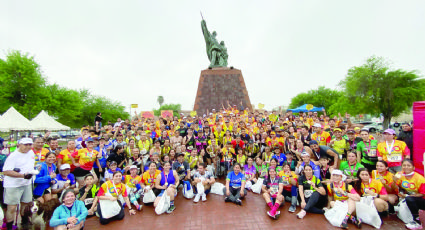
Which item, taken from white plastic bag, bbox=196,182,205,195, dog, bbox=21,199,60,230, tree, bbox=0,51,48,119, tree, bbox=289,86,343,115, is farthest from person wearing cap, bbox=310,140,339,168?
tree, bbox=289,86,343,115

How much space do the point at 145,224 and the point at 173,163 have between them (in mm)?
1821

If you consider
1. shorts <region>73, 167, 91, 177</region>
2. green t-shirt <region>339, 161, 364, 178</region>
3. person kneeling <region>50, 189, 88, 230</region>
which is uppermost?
green t-shirt <region>339, 161, 364, 178</region>

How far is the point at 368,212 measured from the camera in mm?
3826

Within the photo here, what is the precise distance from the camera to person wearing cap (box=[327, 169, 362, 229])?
3.88 metres

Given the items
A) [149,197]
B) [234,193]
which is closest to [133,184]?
[149,197]

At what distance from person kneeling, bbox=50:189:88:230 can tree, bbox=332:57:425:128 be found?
23659 millimetres

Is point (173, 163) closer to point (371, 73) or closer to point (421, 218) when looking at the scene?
point (421, 218)

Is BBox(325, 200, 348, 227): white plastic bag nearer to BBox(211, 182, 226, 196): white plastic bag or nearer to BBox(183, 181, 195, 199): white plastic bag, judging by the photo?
BBox(211, 182, 226, 196): white plastic bag

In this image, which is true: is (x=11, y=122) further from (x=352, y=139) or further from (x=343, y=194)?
(x=352, y=139)

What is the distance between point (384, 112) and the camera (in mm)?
19781

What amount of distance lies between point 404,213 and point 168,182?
499 cm

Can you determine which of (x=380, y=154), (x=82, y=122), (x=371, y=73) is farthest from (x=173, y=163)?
(x=82, y=122)

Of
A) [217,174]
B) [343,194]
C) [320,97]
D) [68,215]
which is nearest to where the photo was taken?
[68,215]

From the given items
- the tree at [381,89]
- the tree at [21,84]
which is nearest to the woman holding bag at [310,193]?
the tree at [381,89]
